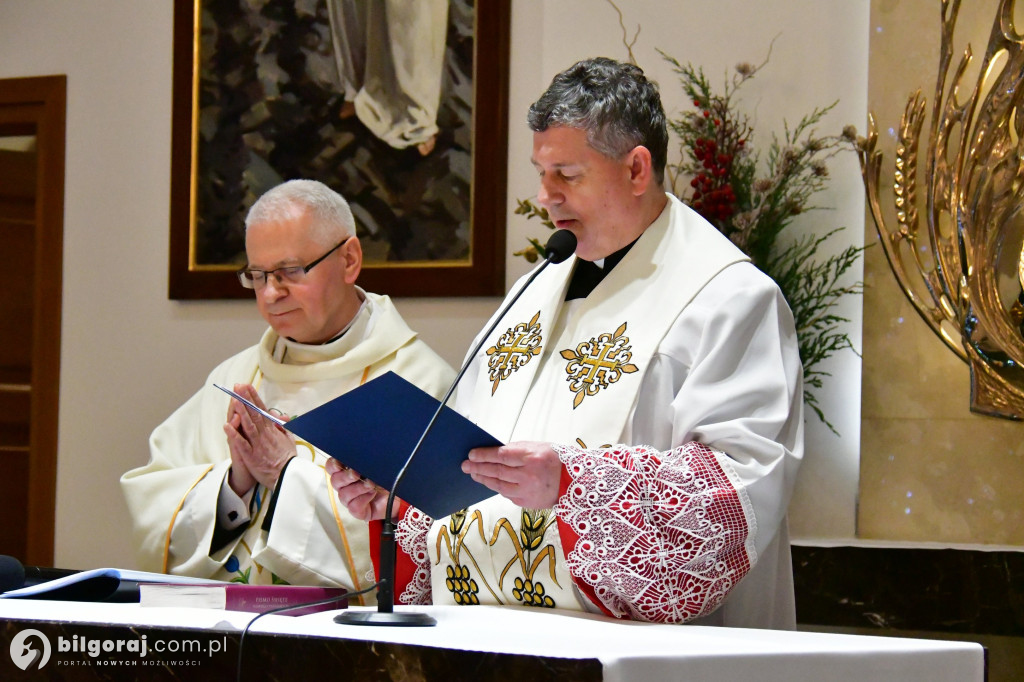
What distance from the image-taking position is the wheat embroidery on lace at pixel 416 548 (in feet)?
9.06

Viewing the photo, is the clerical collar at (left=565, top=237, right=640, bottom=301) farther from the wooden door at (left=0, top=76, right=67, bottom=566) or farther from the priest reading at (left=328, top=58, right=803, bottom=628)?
the wooden door at (left=0, top=76, right=67, bottom=566)

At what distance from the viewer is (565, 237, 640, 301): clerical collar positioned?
2904 mm

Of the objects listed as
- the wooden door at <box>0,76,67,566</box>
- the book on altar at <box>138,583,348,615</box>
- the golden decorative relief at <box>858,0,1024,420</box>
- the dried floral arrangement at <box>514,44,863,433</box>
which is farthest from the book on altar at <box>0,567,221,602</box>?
the wooden door at <box>0,76,67,566</box>

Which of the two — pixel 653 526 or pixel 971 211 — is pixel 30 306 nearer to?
pixel 971 211

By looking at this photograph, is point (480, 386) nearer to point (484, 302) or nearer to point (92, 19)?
point (484, 302)

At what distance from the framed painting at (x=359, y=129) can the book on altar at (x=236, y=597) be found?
2348 millimetres

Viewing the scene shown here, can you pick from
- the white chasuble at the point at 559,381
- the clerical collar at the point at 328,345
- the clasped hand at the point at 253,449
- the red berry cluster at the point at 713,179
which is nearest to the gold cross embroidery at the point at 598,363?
the white chasuble at the point at 559,381

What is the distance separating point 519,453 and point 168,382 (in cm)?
313

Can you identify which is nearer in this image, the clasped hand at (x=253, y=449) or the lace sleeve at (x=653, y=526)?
the lace sleeve at (x=653, y=526)

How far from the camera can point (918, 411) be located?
382 cm

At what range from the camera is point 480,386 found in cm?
297

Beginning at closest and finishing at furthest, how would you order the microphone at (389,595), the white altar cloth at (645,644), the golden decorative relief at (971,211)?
the white altar cloth at (645,644) → the microphone at (389,595) → the golden decorative relief at (971,211)

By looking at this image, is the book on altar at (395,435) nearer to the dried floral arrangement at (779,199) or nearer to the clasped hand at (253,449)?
the clasped hand at (253,449)

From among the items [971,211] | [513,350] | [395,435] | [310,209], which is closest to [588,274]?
[513,350]
